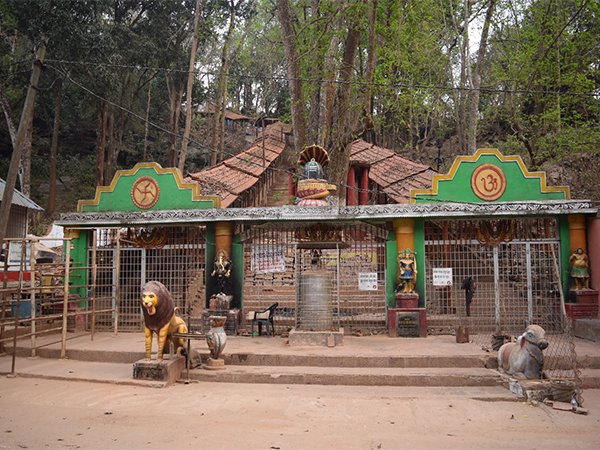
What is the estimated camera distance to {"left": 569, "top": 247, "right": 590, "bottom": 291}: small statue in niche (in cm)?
1185

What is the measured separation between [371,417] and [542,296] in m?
7.93

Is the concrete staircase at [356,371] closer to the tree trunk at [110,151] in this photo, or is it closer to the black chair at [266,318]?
the black chair at [266,318]

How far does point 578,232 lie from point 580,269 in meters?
0.94

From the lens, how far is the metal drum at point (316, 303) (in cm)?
1114

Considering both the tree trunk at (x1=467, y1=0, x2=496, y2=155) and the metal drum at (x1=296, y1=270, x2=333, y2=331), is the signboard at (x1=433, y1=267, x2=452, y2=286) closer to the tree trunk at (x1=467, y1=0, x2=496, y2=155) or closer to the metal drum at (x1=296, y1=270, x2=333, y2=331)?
the metal drum at (x1=296, y1=270, x2=333, y2=331)

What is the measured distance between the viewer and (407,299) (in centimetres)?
1204

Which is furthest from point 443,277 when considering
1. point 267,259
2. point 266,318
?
point 266,318

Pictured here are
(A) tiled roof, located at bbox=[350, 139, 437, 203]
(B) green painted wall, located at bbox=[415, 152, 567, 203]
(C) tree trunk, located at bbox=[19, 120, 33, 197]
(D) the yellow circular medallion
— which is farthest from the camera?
(C) tree trunk, located at bbox=[19, 120, 33, 197]

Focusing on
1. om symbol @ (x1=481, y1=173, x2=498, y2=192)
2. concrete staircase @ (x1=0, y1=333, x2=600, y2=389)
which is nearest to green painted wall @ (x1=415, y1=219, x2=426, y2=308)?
concrete staircase @ (x1=0, y1=333, x2=600, y2=389)

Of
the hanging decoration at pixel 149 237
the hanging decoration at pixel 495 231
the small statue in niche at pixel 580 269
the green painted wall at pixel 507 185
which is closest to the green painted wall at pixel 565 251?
the small statue in niche at pixel 580 269

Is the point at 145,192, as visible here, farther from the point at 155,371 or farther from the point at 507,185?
the point at 507,185

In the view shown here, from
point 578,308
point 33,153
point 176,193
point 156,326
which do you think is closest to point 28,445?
point 156,326

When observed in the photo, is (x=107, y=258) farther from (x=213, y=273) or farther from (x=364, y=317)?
(x=364, y=317)

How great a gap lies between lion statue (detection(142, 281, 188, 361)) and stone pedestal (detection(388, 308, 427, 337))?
18.0 feet
